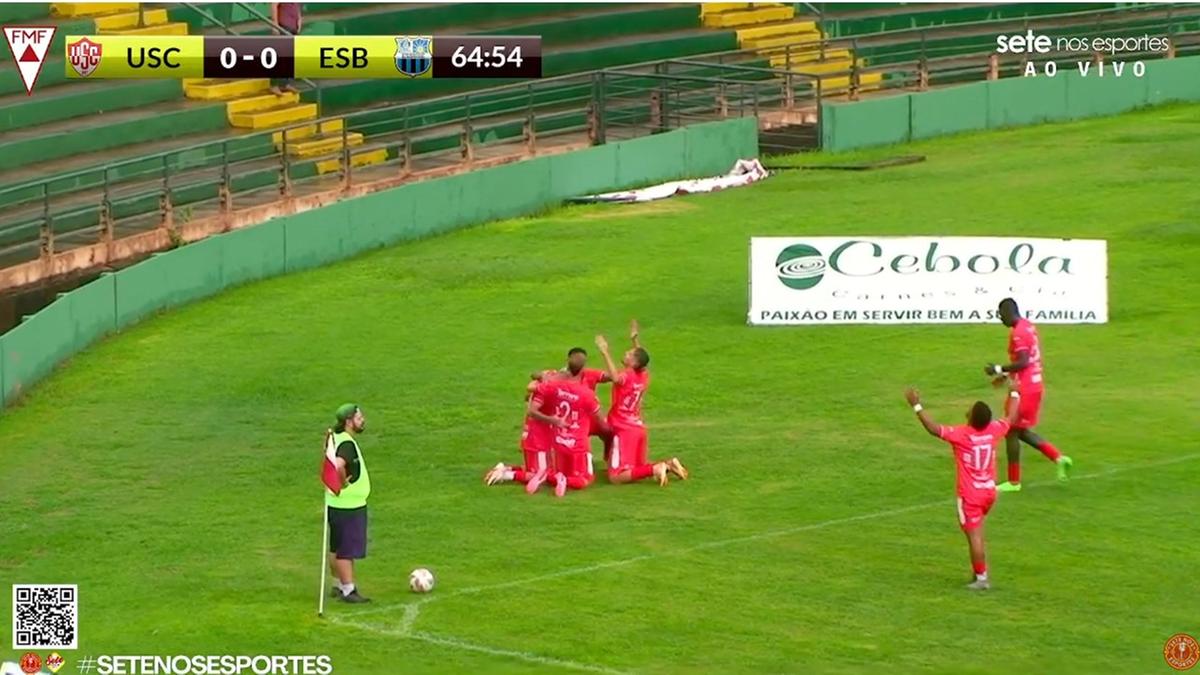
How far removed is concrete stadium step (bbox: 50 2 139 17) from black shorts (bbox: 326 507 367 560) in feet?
90.8

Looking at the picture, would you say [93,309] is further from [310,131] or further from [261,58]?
[310,131]

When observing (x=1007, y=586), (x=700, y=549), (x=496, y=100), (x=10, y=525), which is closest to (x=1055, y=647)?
(x=1007, y=586)

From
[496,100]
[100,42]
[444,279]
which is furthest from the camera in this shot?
[496,100]

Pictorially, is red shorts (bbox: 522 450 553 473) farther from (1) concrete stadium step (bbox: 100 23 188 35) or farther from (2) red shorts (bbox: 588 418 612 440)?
(1) concrete stadium step (bbox: 100 23 188 35)

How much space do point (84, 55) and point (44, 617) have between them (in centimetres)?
2004

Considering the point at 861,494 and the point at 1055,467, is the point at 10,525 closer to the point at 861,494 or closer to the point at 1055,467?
the point at 861,494

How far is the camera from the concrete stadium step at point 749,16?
55.5 meters

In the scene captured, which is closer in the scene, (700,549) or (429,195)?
(700,549)

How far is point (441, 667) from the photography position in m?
20.5

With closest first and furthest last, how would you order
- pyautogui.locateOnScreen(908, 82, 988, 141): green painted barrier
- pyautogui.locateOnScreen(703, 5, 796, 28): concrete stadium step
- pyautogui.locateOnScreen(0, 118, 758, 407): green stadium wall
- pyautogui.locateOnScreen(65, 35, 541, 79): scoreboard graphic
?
pyautogui.locateOnScreen(0, 118, 758, 407): green stadium wall → pyautogui.locateOnScreen(65, 35, 541, 79): scoreboard graphic → pyautogui.locateOnScreen(908, 82, 988, 141): green painted barrier → pyautogui.locateOnScreen(703, 5, 796, 28): concrete stadium step

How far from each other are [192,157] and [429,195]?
4759mm

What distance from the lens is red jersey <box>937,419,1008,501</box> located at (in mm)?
21609

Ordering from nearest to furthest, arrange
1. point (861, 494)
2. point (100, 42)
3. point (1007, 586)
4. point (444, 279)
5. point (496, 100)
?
point (1007, 586), point (861, 494), point (444, 279), point (100, 42), point (496, 100)

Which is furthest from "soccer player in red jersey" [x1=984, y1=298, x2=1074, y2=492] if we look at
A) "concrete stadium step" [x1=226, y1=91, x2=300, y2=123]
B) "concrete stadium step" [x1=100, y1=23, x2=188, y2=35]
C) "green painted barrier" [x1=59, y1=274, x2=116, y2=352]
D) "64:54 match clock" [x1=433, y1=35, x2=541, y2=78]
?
"concrete stadium step" [x1=100, y1=23, x2=188, y2=35]
